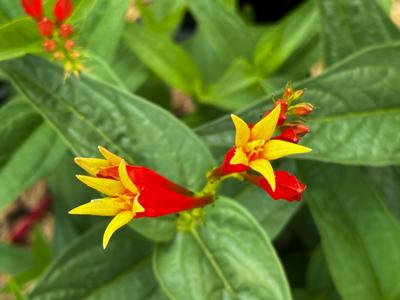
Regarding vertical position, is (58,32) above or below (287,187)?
above

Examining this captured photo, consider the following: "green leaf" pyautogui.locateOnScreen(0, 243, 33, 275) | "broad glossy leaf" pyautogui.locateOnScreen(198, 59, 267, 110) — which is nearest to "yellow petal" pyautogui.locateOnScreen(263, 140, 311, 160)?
"broad glossy leaf" pyautogui.locateOnScreen(198, 59, 267, 110)

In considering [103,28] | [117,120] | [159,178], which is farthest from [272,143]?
[103,28]

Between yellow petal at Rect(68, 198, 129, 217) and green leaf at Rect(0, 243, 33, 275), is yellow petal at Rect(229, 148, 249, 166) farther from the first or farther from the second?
green leaf at Rect(0, 243, 33, 275)

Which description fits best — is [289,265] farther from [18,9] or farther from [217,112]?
[18,9]

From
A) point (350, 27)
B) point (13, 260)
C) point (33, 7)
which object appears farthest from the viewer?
point (13, 260)

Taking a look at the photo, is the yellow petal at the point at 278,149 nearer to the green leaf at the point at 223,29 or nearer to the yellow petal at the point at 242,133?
the yellow petal at the point at 242,133

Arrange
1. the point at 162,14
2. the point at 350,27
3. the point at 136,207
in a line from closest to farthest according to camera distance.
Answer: the point at 136,207 < the point at 350,27 < the point at 162,14

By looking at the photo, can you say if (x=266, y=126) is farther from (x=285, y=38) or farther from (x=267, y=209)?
(x=285, y=38)
